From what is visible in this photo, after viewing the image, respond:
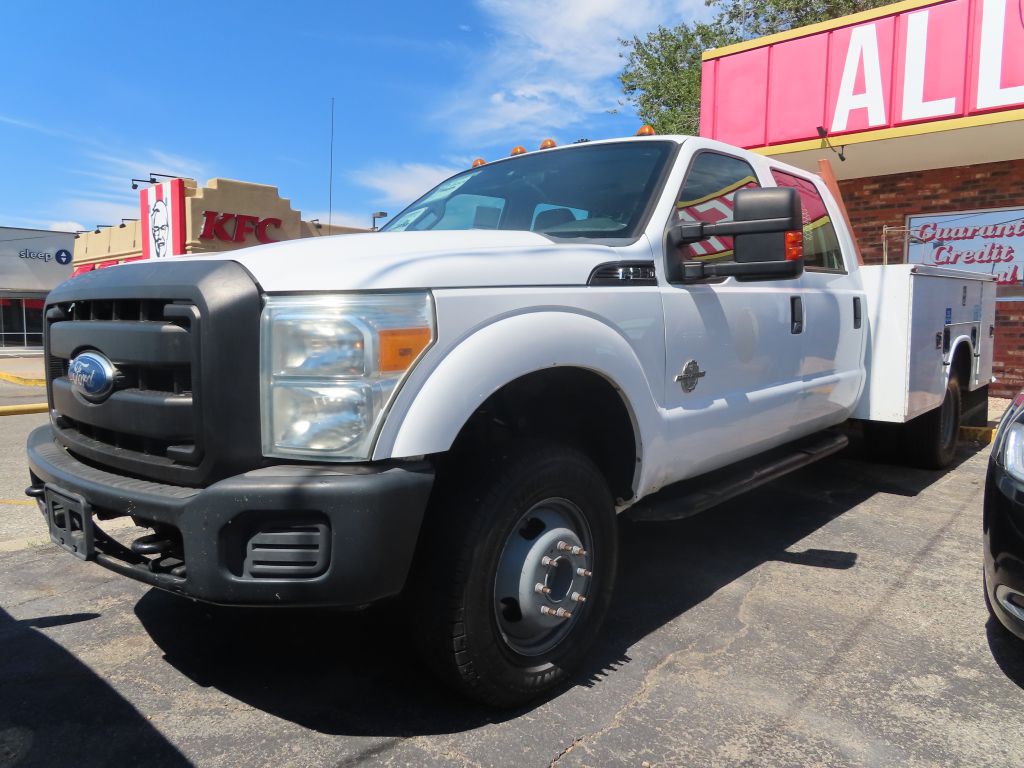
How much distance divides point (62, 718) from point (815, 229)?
13.3 ft

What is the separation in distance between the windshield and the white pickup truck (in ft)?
0.05

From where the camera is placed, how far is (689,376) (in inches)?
117

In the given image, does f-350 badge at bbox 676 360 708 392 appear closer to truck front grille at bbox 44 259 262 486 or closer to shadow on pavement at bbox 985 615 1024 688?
shadow on pavement at bbox 985 615 1024 688

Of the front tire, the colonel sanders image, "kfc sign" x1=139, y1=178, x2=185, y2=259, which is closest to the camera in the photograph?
the front tire

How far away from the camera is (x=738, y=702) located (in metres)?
2.49

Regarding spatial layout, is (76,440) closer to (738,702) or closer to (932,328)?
(738,702)

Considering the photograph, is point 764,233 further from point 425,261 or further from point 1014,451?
point 425,261

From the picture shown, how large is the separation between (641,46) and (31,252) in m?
26.4

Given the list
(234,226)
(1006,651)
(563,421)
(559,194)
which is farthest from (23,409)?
(234,226)

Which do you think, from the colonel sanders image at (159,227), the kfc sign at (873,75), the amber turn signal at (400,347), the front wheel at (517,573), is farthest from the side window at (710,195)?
the colonel sanders image at (159,227)

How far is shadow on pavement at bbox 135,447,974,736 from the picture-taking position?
2.42 meters

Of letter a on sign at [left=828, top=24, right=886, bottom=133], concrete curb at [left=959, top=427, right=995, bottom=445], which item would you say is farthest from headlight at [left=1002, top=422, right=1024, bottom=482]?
letter a on sign at [left=828, top=24, right=886, bottom=133]

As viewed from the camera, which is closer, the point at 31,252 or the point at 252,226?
the point at 252,226

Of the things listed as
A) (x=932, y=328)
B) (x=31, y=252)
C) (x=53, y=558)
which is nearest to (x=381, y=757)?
(x=53, y=558)
